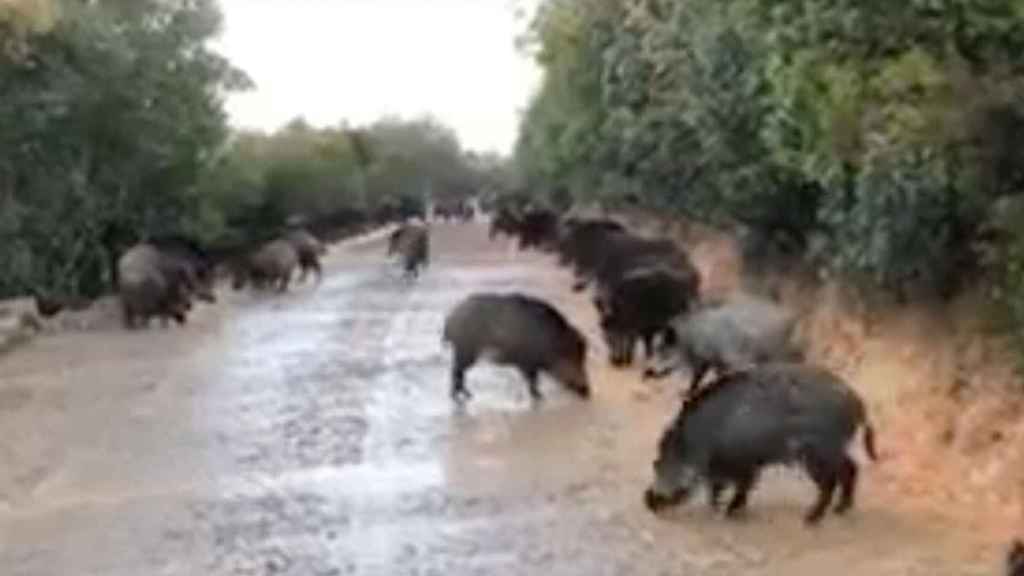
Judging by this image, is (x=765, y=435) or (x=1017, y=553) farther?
(x=765, y=435)

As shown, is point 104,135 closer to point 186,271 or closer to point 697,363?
point 186,271

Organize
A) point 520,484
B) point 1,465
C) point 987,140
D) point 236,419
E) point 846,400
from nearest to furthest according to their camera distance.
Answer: point 846,400 < point 987,140 < point 520,484 < point 1,465 < point 236,419

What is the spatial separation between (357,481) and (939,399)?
4.97 meters

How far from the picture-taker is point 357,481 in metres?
18.4

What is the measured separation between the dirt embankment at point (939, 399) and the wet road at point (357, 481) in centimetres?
57

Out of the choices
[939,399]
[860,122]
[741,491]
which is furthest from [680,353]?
[741,491]

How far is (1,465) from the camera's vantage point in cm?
2012

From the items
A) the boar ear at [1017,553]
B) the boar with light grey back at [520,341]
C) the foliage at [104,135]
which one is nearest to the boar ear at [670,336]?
the boar with light grey back at [520,341]

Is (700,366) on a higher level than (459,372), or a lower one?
higher

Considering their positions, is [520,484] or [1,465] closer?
[520,484]

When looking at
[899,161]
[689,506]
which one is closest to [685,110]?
[899,161]

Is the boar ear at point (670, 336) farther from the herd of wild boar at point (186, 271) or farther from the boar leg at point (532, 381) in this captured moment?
the herd of wild boar at point (186, 271)

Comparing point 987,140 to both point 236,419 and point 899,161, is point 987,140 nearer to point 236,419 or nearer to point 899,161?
point 899,161

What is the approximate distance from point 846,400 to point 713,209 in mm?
16521
